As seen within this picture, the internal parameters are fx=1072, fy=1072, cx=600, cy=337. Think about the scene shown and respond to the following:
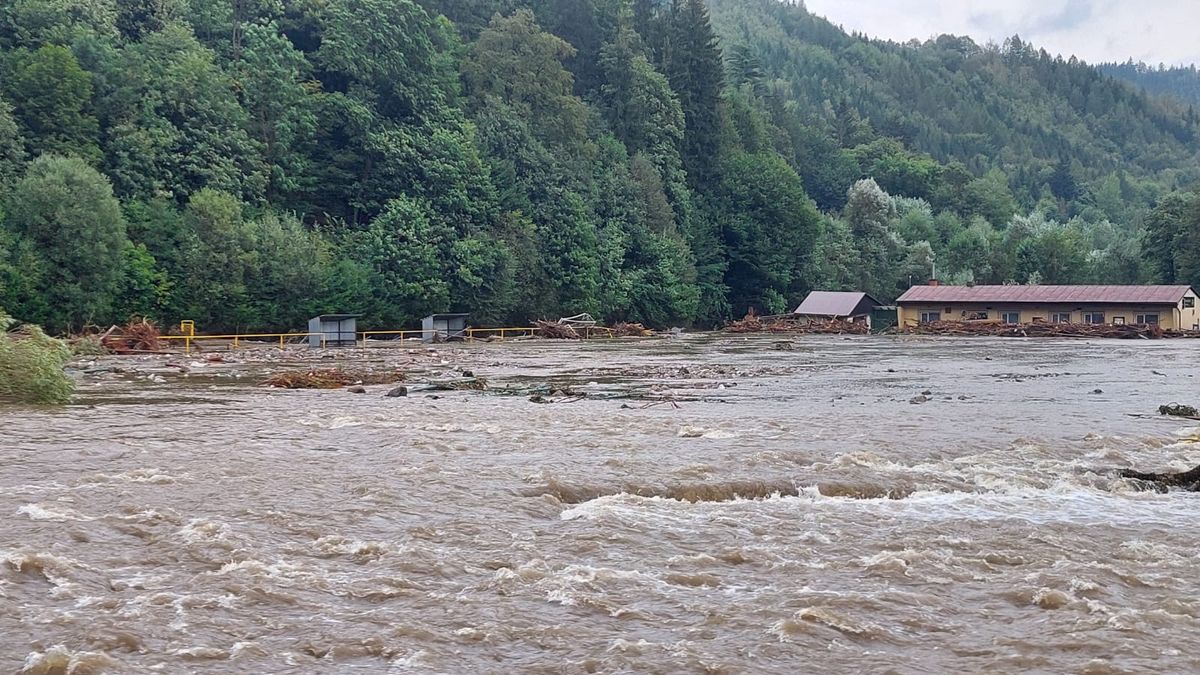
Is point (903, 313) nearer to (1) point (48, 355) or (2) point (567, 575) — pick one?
(1) point (48, 355)

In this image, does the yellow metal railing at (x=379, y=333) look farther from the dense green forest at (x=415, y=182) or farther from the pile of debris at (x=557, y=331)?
the pile of debris at (x=557, y=331)

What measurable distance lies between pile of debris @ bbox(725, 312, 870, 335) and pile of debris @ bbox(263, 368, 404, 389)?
54.2m

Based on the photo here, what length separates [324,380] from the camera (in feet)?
102

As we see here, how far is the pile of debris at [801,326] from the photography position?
82.6 m

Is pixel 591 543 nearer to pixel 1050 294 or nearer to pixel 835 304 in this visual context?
pixel 1050 294

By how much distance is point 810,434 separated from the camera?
2003 centimetres

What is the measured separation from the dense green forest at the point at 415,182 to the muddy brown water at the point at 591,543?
4020 cm

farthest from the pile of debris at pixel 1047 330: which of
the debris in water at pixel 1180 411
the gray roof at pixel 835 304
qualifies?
the debris in water at pixel 1180 411

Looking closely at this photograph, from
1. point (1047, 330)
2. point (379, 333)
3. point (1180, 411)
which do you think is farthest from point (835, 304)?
point (1180, 411)

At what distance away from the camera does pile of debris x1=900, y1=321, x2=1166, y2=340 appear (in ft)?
232

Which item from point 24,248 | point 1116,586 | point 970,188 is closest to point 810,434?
point 1116,586

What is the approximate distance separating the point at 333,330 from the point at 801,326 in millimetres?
40498

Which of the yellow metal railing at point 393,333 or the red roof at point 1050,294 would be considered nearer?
the yellow metal railing at point 393,333

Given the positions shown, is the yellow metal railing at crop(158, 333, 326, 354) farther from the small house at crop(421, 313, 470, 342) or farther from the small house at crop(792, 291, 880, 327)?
the small house at crop(792, 291, 880, 327)
